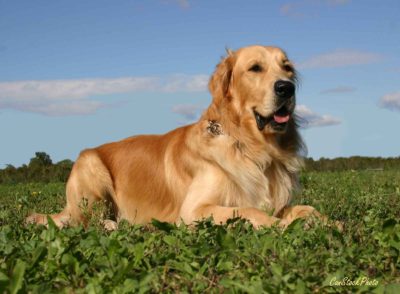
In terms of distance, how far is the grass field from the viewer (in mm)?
2909

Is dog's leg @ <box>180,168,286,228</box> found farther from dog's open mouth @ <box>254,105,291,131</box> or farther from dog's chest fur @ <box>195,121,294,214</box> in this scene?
dog's open mouth @ <box>254,105,291,131</box>

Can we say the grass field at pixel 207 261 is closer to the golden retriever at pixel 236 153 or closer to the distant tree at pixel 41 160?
the golden retriever at pixel 236 153

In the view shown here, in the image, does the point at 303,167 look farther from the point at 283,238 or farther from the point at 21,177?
the point at 21,177

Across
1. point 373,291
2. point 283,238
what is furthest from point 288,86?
point 373,291

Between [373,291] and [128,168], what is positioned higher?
[128,168]

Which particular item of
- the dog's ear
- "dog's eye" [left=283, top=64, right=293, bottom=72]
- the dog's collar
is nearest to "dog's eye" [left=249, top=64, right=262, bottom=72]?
the dog's ear

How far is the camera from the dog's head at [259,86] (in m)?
5.82

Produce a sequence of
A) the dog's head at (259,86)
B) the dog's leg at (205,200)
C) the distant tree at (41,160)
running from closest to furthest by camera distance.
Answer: the dog's leg at (205,200) < the dog's head at (259,86) < the distant tree at (41,160)

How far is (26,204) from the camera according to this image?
8641 millimetres

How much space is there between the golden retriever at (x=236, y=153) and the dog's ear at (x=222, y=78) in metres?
0.01

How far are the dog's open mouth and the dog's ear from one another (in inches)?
22.0

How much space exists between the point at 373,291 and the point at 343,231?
1.41 m

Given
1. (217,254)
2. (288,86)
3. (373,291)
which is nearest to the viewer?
(373,291)

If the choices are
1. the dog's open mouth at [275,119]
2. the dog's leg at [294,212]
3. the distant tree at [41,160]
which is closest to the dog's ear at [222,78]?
the dog's open mouth at [275,119]
